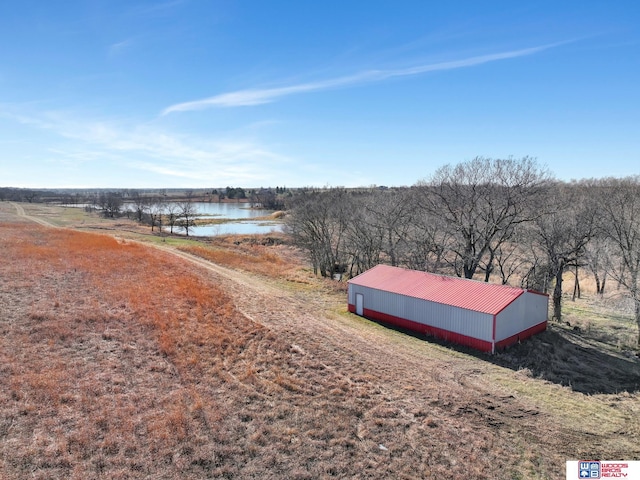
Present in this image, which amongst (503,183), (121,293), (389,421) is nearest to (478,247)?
(503,183)

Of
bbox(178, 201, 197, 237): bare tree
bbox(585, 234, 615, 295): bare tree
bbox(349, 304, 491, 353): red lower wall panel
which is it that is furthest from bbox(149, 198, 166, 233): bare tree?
bbox(585, 234, 615, 295): bare tree

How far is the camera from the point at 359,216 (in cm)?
3269

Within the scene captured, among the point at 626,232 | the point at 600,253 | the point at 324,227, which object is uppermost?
the point at 626,232

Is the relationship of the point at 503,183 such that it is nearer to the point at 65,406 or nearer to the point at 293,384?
the point at 293,384

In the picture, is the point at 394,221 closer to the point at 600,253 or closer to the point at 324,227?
the point at 324,227

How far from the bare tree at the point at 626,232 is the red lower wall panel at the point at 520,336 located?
4278 millimetres

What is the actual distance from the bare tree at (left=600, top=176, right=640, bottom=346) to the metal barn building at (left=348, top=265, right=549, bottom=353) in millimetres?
4362

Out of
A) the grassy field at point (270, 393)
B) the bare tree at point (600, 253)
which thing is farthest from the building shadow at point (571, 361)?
the bare tree at point (600, 253)

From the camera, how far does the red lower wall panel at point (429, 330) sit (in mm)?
17469

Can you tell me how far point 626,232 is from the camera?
21125 mm

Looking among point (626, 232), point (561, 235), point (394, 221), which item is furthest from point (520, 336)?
point (394, 221)

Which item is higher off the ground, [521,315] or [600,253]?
[600,253]

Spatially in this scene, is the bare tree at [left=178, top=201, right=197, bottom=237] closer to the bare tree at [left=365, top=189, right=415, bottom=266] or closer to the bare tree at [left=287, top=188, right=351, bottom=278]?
the bare tree at [left=287, top=188, right=351, bottom=278]

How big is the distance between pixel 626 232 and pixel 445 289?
34.4 feet
